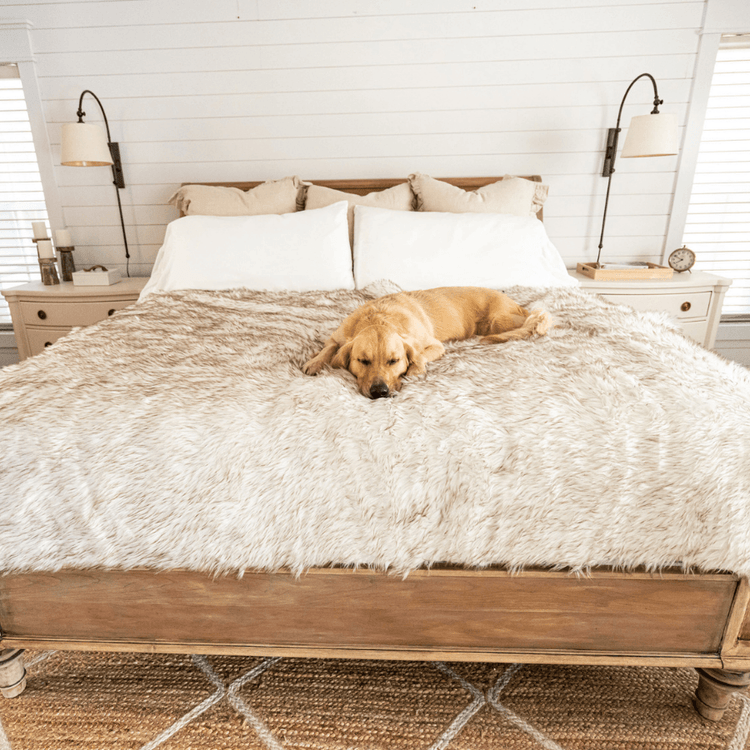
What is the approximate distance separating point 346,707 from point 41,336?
Result: 2522mm

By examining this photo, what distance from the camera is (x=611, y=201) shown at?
119 inches

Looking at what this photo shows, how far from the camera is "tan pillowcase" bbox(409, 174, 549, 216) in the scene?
8.25 ft

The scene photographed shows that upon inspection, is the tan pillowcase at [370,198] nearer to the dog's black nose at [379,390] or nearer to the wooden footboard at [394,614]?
the dog's black nose at [379,390]

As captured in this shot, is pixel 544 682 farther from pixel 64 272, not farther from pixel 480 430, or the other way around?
pixel 64 272

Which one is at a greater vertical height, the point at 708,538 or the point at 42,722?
the point at 708,538

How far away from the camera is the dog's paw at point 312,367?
4.23ft

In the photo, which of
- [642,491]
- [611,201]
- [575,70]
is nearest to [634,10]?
[575,70]

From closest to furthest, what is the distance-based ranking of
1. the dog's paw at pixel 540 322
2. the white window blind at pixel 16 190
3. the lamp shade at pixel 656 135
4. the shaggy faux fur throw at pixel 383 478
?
the shaggy faux fur throw at pixel 383 478
the dog's paw at pixel 540 322
the lamp shade at pixel 656 135
the white window blind at pixel 16 190

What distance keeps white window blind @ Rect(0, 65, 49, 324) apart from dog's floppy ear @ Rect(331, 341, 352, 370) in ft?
9.47

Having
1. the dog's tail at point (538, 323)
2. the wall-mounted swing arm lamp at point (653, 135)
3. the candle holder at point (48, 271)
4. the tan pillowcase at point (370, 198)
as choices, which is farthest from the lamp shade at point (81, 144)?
the wall-mounted swing arm lamp at point (653, 135)

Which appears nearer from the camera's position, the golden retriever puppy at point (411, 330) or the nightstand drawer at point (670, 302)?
the golden retriever puppy at point (411, 330)

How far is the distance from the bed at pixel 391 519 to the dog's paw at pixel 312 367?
0.52 feet

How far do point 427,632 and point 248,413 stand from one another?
608 mm

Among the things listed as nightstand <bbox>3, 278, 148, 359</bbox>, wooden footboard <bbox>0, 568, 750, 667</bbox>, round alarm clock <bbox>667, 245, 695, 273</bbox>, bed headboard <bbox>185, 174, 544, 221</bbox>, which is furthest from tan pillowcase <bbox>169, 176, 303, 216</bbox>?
round alarm clock <bbox>667, 245, 695, 273</bbox>
